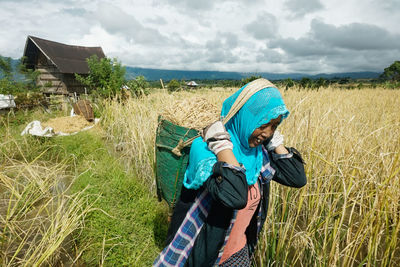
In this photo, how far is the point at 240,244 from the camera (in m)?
1.19

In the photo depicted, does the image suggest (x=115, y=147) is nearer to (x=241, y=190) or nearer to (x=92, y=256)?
(x=92, y=256)

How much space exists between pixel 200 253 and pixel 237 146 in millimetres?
590

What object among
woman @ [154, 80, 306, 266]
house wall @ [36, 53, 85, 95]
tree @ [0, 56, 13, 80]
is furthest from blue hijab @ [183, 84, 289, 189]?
house wall @ [36, 53, 85, 95]

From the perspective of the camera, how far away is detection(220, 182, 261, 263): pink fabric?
110 centimetres

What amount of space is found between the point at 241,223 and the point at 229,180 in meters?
0.46

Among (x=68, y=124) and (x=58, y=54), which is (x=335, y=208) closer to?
(x=68, y=124)

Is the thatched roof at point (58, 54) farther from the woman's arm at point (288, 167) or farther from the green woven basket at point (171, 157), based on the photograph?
the woman's arm at point (288, 167)

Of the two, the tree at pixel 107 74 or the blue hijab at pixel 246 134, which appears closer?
the blue hijab at pixel 246 134

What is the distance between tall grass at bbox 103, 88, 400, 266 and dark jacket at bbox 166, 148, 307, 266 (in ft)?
0.85

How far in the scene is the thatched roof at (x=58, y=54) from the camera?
1305cm

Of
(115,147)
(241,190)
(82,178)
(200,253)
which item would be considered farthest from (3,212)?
(241,190)

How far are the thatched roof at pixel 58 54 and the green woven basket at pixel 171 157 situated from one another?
15278mm

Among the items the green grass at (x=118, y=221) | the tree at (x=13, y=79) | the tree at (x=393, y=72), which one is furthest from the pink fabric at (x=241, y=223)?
the tree at (x=393, y=72)

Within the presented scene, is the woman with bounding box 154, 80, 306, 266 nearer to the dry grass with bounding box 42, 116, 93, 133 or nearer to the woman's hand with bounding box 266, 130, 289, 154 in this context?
the woman's hand with bounding box 266, 130, 289, 154
